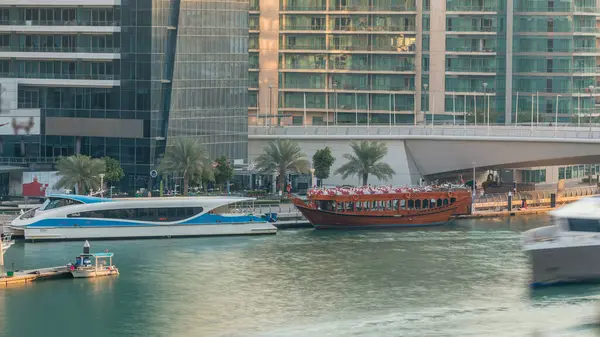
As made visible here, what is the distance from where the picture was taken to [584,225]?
72625mm

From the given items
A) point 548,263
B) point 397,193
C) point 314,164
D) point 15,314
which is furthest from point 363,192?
point 15,314

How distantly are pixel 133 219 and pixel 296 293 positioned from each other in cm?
2048

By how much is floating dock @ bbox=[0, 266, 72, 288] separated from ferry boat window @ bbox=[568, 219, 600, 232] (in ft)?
73.6

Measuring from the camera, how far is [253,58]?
5221 inches

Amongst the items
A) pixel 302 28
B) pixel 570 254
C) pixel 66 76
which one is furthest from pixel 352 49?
pixel 570 254

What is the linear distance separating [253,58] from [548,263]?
2490 inches

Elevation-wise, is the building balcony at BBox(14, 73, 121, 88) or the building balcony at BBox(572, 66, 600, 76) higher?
the building balcony at BBox(572, 66, 600, 76)

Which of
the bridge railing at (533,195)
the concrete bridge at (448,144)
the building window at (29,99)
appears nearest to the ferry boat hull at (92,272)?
the building window at (29,99)

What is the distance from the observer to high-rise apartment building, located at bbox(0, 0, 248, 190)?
104000 mm

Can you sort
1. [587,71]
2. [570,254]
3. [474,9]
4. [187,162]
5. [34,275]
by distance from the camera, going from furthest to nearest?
[587,71] → [474,9] → [187,162] → [34,275] → [570,254]

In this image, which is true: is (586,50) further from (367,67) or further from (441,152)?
(441,152)

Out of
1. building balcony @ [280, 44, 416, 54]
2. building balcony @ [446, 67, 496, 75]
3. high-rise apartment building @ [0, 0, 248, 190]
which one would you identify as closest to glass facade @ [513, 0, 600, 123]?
building balcony @ [446, 67, 496, 75]

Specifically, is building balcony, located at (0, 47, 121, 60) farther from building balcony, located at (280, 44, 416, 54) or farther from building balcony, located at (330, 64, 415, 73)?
building balcony, located at (330, 64, 415, 73)

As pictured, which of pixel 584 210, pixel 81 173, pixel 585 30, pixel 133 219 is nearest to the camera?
pixel 584 210
